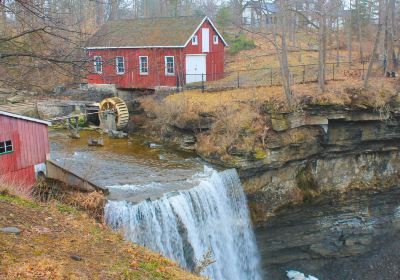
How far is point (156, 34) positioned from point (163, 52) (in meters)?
1.90

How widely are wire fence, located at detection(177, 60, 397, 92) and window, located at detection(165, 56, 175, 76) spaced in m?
0.93

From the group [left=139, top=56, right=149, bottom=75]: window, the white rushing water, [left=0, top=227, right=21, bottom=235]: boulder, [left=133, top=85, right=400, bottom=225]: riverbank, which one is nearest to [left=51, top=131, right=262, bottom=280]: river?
the white rushing water

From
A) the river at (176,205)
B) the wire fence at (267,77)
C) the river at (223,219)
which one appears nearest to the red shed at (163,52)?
the wire fence at (267,77)

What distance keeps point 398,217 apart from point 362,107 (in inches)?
266

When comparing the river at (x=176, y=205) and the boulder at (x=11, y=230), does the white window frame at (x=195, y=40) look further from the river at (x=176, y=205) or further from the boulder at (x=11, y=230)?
the boulder at (x=11, y=230)

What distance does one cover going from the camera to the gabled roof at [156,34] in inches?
1216

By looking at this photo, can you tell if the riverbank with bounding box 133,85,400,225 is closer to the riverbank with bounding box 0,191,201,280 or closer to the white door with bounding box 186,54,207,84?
the white door with bounding box 186,54,207,84

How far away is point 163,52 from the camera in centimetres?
3098

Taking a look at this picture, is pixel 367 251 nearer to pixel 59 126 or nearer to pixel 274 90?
pixel 274 90

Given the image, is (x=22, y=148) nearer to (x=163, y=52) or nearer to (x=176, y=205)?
(x=176, y=205)

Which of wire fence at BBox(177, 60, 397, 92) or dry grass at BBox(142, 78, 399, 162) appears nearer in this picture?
dry grass at BBox(142, 78, 399, 162)

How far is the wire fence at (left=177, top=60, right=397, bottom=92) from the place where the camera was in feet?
96.3

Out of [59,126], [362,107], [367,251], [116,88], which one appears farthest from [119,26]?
[367,251]

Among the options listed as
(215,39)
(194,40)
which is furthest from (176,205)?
(215,39)
